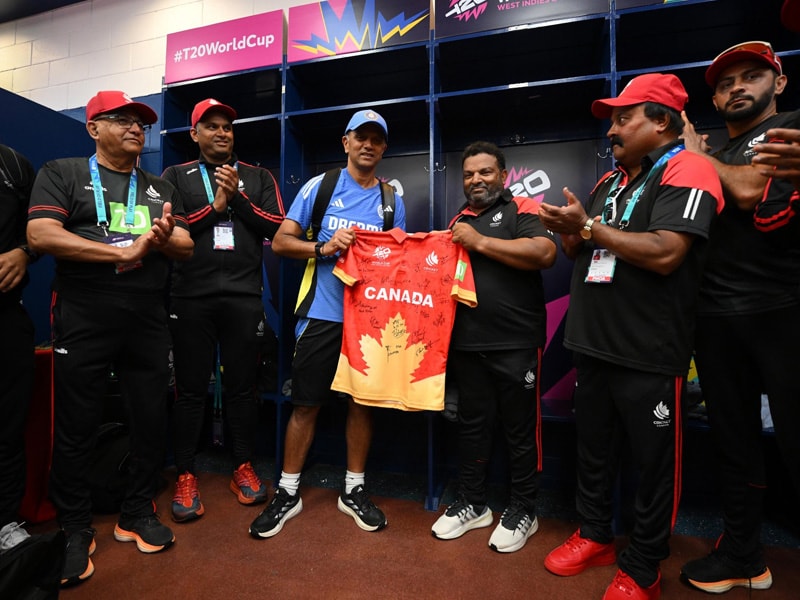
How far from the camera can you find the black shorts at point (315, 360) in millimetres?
2219

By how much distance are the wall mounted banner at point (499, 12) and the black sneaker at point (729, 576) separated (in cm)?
259

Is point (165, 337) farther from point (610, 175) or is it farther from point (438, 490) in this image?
point (610, 175)

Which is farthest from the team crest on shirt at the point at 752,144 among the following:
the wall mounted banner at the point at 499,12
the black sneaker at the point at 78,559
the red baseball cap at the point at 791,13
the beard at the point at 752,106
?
the black sneaker at the point at 78,559

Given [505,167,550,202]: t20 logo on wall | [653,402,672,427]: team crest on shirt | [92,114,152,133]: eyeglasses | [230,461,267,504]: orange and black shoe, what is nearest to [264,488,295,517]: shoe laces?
[230,461,267,504]: orange and black shoe

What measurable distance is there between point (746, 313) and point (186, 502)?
8.56ft

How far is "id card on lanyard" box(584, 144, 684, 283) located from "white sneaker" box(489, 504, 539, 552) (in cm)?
114

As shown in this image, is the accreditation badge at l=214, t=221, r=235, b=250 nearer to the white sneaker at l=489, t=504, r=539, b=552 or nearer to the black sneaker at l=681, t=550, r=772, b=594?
the white sneaker at l=489, t=504, r=539, b=552

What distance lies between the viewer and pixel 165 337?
202cm

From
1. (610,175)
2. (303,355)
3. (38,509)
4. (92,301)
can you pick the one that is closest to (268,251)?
(303,355)

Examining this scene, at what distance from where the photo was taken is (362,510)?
2191 millimetres

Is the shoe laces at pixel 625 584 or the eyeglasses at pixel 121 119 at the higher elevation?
the eyeglasses at pixel 121 119

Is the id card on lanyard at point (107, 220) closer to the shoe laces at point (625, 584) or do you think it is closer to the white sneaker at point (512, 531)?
the white sneaker at point (512, 531)

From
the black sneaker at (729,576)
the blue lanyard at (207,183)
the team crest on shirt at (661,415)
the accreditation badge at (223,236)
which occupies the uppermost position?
the blue lanyard at (207,183)

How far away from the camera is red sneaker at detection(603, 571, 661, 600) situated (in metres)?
1.54
